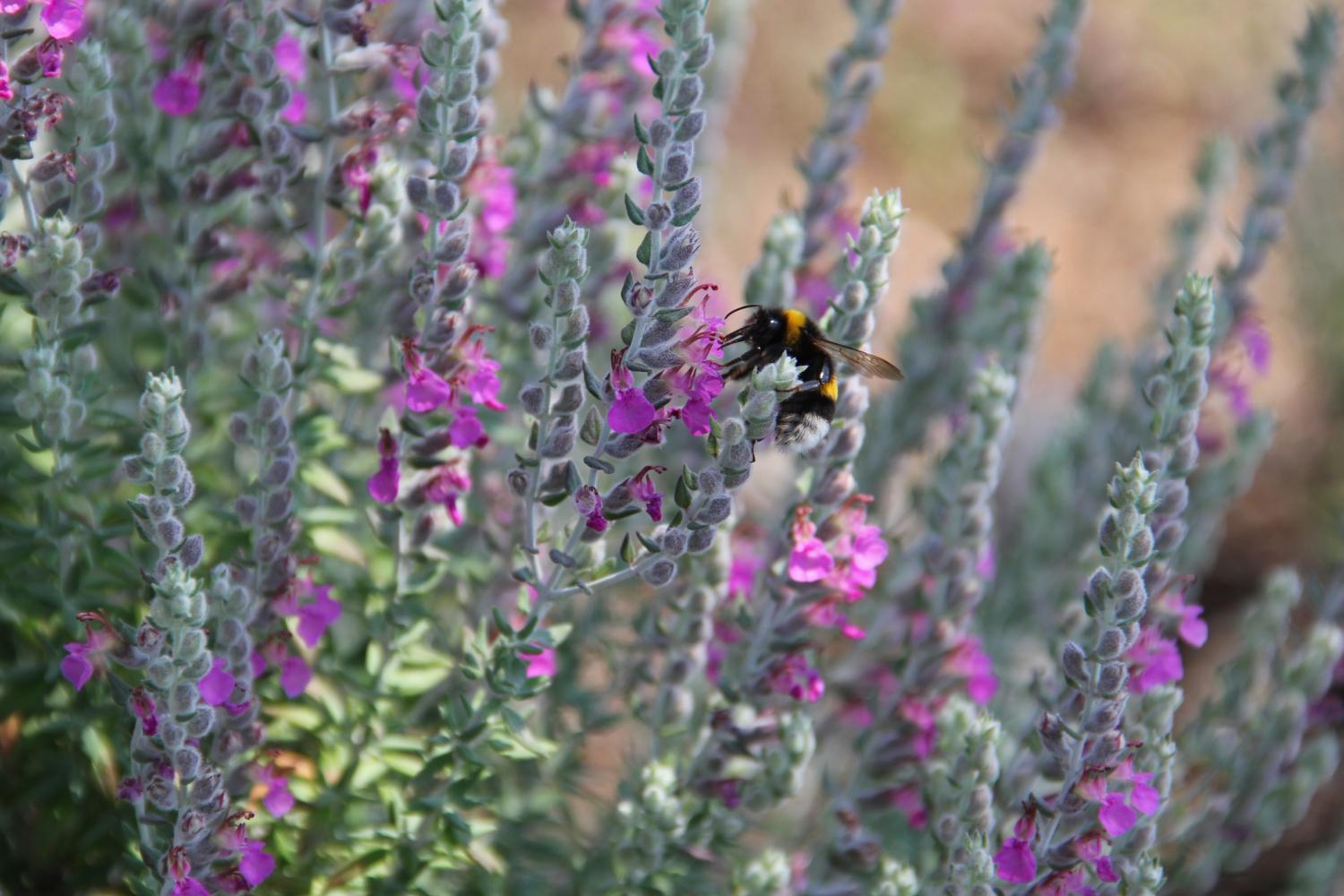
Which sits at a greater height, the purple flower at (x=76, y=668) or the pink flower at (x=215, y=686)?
the pink flower at (x=215, y=686)

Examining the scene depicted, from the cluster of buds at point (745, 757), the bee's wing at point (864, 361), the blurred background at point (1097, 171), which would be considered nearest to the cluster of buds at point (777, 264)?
the bee's wing at point (864, 361)

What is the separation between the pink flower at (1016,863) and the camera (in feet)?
9.86

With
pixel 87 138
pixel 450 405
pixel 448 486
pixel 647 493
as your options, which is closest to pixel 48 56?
pixel 87 138

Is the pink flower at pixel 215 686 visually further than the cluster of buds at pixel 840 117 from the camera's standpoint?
No

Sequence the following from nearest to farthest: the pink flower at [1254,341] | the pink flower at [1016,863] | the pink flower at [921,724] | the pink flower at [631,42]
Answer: the pink flower at [1016,863] → the pink flower at [921,724] → the pink flower at [631,42] → the pink flower at [1254,341]

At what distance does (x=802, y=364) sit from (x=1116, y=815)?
129 centimetres

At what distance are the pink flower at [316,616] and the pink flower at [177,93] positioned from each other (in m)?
1.38

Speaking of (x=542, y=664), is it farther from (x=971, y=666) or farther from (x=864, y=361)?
(x=971, y=666)

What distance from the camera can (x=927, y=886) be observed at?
10.9ft

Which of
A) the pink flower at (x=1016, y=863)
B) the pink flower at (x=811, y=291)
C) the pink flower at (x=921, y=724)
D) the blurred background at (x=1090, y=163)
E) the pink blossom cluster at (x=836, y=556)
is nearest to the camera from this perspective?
the pink flower at (x=1016, y=863)

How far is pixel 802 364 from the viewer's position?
337cm

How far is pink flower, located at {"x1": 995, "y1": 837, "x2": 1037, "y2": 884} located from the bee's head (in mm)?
1332

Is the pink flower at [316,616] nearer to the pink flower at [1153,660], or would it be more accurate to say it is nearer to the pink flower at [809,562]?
the pink flower at [809,562]

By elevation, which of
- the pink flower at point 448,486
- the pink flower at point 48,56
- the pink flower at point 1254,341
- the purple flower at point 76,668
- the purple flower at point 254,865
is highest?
the pink flower at point 1254,341
